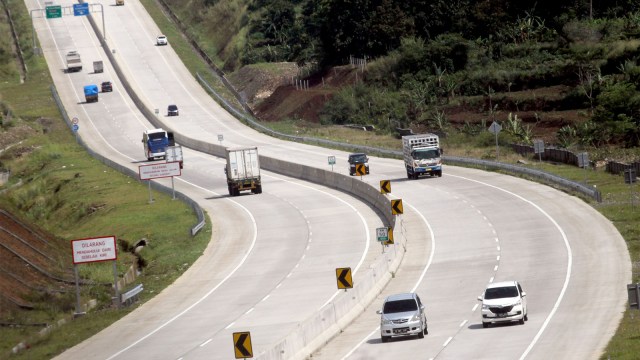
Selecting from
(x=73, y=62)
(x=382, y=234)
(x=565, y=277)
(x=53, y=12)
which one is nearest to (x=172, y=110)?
(x=73, y=62)

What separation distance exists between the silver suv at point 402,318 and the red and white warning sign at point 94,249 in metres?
17.4

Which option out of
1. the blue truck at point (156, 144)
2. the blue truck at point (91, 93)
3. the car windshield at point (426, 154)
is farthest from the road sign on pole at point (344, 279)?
the blue truck at point (91, 93)

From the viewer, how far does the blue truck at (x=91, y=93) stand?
142 m

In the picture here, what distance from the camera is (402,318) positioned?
133 feet

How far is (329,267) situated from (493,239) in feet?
28.6

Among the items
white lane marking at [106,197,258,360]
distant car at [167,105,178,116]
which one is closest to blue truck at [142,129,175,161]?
distant car at [167,105,178,116]

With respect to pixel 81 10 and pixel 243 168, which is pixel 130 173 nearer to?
pixel 243 168

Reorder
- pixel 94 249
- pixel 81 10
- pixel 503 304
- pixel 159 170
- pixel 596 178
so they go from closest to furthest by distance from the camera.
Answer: pixel 503 304, pixel 94 249, pixel 596 178, pixel 159 170, pixel 81 10

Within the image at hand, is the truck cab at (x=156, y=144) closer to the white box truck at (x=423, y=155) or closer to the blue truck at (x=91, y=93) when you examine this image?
the white box truck at (x=423, y=155)

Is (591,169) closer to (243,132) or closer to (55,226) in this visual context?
(55,226)

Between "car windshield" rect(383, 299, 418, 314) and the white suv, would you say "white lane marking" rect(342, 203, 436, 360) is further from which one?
the white suv

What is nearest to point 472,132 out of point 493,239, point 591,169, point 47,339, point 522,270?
point 591,169

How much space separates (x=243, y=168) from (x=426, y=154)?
13.0m

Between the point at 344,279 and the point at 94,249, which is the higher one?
the point at 94,249
